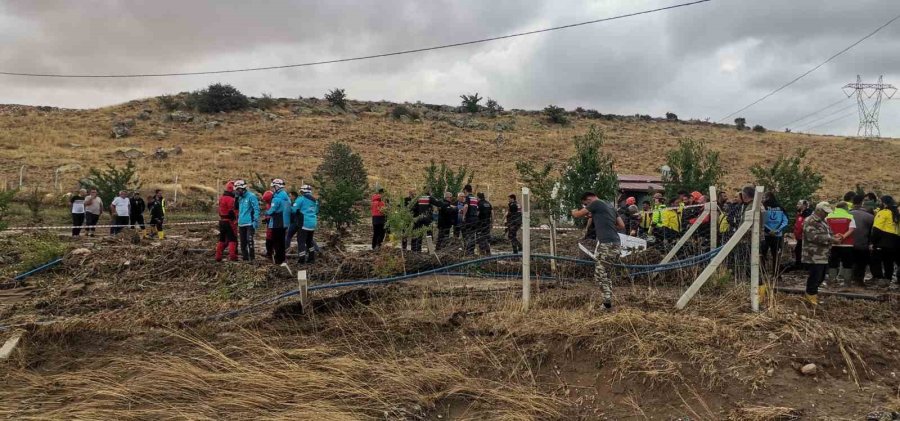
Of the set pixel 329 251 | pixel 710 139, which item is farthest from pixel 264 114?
pixel 329 251

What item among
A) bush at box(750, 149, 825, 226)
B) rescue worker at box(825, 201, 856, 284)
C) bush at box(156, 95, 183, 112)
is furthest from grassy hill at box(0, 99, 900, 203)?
rescue worker at box(825, 201, 856, 284)

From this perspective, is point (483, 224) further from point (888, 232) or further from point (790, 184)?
point (790, 184)

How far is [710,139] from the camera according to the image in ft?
170

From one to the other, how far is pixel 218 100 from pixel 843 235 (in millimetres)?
51463

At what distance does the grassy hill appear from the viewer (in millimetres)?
34281

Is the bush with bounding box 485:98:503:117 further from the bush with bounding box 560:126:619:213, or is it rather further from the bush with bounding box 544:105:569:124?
the bush with bounding box 560:126:619:213

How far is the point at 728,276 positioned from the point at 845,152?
167ft

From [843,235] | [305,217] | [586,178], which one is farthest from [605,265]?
[305,217]

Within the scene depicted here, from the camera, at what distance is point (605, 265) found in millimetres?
6570

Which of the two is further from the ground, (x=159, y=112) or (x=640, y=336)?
(x=159, y=112)

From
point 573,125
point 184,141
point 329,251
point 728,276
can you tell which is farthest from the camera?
point 573,125

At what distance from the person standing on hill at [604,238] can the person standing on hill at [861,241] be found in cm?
486

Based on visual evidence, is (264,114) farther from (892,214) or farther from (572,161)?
(892,214)

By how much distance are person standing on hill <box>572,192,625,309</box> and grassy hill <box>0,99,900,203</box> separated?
82.0 feet
